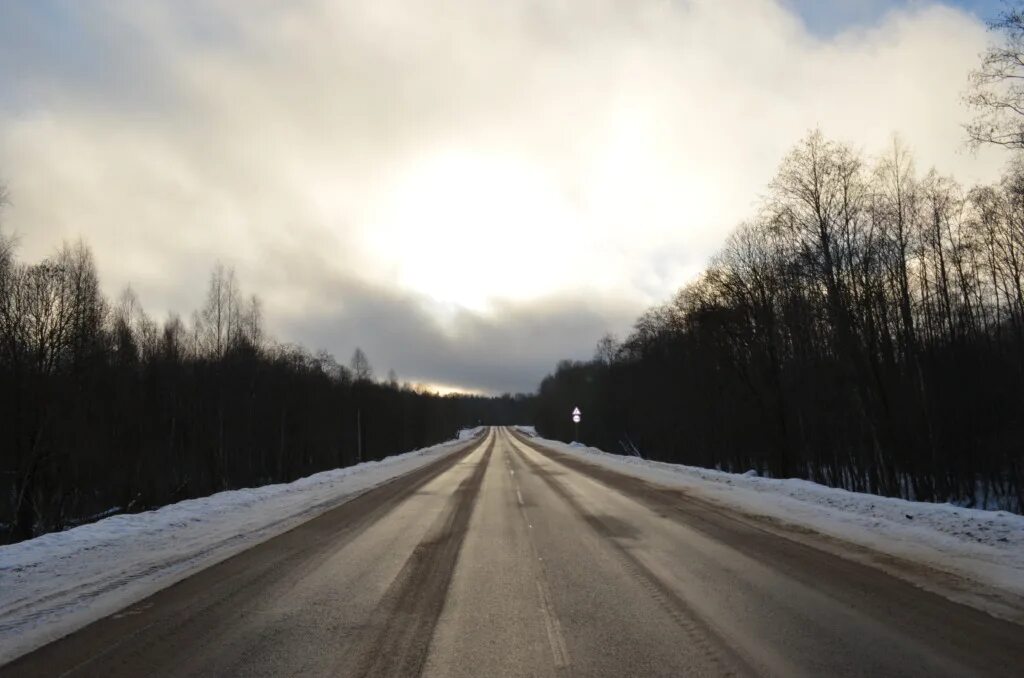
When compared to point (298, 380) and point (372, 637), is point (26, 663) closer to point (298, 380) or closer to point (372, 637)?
point (372, 637)

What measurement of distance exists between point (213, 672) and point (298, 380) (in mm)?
77141

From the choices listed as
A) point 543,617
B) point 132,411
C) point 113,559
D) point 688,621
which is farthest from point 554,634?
point 132,411

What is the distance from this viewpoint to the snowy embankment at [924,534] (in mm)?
7008

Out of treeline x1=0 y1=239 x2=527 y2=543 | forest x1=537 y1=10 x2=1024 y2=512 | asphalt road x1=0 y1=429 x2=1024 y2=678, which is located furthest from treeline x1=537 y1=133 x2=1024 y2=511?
treeline x1=0 y1=239 x2=527 y2=543

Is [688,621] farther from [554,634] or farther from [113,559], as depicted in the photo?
[113,559]

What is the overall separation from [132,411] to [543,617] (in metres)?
50.9

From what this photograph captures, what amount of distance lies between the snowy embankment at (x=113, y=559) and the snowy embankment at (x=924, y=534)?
9432 millimetres

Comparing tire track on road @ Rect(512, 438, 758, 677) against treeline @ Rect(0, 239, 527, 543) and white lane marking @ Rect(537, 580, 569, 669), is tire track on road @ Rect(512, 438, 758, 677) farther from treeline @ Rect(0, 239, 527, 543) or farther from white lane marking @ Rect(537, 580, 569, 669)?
treeline @ Rect(0, 239, 527, 543)

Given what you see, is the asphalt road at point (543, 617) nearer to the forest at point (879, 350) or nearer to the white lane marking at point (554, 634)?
the white lane marking at point (554, 634)

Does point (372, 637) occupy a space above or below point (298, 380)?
below

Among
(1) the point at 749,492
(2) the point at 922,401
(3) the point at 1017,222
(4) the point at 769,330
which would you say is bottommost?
(1) the point at 749,492

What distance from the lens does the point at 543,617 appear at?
6133 mm

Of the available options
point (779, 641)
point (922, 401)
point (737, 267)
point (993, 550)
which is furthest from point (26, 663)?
point (737, 267)

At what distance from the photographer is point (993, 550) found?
876 centimetres
